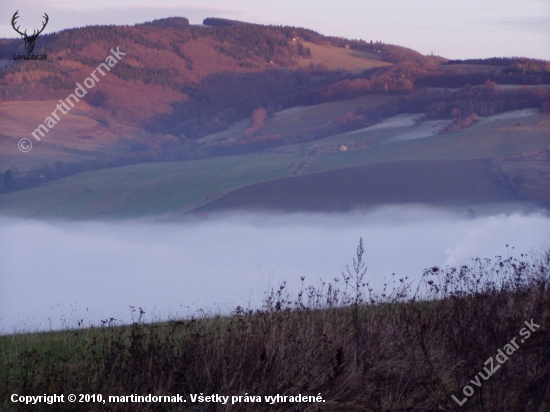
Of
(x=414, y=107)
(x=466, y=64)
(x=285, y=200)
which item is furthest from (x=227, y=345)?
(x=466, y=64)

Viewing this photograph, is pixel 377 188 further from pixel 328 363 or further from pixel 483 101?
pixel 328 363

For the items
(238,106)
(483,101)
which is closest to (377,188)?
(483,101)

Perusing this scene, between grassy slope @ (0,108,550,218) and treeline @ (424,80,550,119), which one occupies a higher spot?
treeline @ (424,80,550,119)

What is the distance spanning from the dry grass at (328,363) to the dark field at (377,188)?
21.0 feet

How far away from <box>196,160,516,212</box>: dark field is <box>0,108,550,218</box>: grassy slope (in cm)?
27

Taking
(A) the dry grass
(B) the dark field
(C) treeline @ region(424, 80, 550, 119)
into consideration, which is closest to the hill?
(C) treeline @ region(424, 80, 550, 119)

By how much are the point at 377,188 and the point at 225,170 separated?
11.9ft

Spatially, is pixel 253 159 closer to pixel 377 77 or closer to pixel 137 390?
pixel 377 77

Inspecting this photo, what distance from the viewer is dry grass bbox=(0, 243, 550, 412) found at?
5609mm

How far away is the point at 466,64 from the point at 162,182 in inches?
344

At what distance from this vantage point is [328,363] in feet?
21.0

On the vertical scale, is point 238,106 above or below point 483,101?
below

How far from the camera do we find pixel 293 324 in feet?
23.6

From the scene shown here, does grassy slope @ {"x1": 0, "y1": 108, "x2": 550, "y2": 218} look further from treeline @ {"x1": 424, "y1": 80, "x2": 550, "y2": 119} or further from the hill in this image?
treeline @ {"x1": 424, "y1": 80, "x2": 550, "y2": 119}
